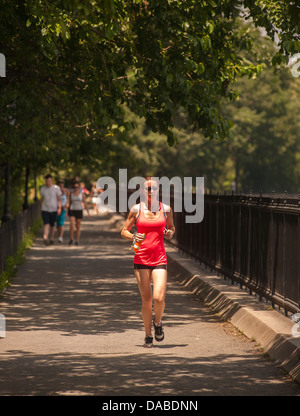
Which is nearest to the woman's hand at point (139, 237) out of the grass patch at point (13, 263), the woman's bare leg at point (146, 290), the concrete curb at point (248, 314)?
the woman's bare leg at point (146, 290)

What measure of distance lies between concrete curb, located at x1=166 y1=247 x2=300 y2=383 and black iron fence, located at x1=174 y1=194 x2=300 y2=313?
182mm

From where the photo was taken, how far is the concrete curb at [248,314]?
8773 mm

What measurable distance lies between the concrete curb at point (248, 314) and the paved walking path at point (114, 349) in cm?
13

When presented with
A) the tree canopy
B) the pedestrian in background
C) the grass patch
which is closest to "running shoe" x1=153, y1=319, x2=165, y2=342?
the tree canopy

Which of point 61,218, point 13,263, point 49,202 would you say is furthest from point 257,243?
point 61,218

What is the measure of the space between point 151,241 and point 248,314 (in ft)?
5.79

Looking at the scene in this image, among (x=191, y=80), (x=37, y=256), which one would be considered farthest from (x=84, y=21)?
(x=37, y=256)

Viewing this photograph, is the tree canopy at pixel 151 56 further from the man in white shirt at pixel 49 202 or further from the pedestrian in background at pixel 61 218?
the pedestrian in background at pixel 61 218

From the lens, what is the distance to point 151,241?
10.0 m

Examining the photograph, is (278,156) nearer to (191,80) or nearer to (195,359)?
(191,80)

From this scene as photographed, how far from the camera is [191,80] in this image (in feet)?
50.0

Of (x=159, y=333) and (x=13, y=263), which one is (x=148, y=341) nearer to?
(x=159, y=333)

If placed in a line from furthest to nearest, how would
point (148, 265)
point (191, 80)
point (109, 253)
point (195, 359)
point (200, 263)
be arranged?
point (109, 253) < point (200, 263) < point (191, 80) < point (148, 265) < point (195, 359)
